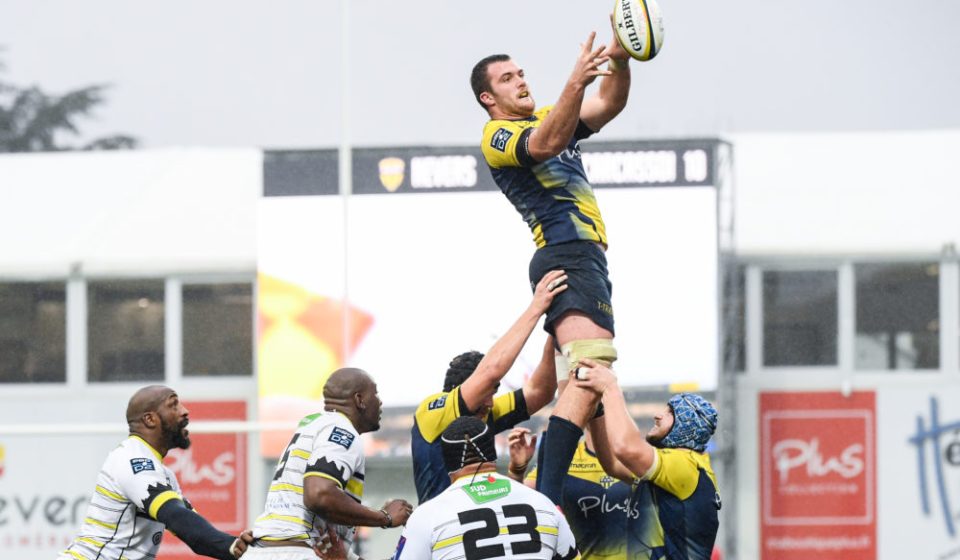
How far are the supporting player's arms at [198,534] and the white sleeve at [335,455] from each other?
58 cm

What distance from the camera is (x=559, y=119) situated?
5910 millimetres

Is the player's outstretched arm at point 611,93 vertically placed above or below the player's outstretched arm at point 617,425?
above

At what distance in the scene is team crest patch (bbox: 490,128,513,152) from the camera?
20.4 feet

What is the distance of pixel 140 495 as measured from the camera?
6.94 metres

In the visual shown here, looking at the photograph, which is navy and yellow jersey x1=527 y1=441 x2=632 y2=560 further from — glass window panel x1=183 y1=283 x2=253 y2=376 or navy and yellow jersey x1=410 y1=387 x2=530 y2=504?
glass window panel x1=183 y1=283 x2=253 y2=376

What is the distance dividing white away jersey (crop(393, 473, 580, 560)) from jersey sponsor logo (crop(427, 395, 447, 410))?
3.17 feet

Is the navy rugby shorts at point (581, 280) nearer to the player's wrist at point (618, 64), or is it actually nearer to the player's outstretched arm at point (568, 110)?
the player's outstretched arm at point (568, 110)

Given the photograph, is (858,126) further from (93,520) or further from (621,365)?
(93,520)

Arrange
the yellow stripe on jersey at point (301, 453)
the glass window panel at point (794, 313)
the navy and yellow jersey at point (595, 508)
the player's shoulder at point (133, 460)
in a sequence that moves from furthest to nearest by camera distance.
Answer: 1. the glass window panel at point (794, 313)
2. the player's shoulder at point (133, 460)
3. the navy and yellow jersey at point (595, 508)
4. the yellow stripe on jersey at point (301, 453)

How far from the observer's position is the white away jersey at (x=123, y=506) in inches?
275

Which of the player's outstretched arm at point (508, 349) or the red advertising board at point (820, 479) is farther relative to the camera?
the red advertising board at point (820, 479)

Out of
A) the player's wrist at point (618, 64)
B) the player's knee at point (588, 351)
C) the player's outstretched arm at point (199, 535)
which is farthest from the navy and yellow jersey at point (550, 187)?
the player's outstretched arm at point (199, 535)

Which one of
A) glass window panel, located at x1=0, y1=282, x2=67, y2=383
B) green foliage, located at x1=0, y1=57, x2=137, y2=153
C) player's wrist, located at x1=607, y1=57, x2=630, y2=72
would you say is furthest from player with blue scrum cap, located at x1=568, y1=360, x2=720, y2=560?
green foliage, located at x1=0, y1=57, x2=137, y2=153

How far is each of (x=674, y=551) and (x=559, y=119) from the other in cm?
171
